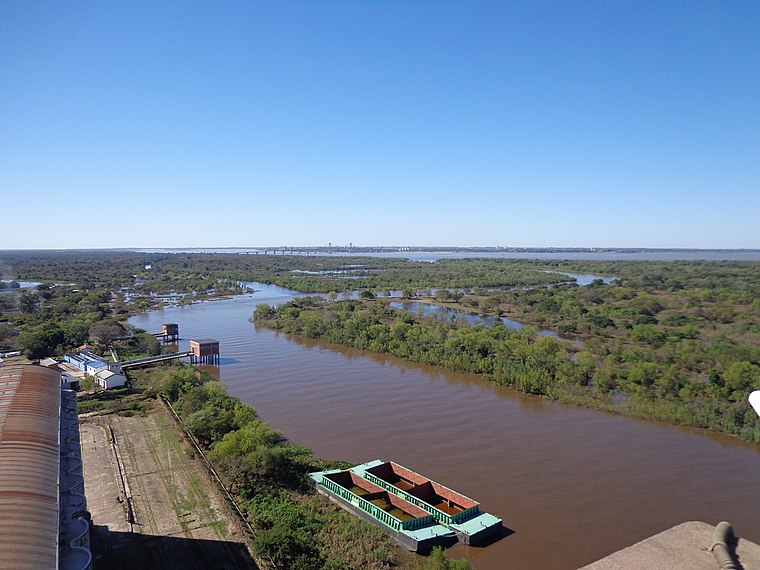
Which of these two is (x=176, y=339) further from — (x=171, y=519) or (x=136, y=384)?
(x=171, y=519)

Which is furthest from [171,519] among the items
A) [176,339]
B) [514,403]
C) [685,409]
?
[176,339]

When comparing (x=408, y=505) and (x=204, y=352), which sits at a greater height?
(x=204, y=352)

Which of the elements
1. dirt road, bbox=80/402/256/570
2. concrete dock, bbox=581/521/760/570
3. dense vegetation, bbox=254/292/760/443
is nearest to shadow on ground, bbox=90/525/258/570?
dirt road, bbox=80/402/256/570

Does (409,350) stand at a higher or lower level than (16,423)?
lower

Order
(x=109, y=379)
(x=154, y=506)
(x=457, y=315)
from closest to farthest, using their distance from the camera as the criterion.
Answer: (x=154, y=506), (x=109, y=379), (x=457, y=315)

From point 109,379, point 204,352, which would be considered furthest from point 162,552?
point 204,352

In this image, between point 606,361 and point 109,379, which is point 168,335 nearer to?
point 109,379

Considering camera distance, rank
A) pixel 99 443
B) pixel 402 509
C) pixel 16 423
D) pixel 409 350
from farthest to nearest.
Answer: pixel 409 350
pixel 99 443
pixel 402 509
pixel 16 423
